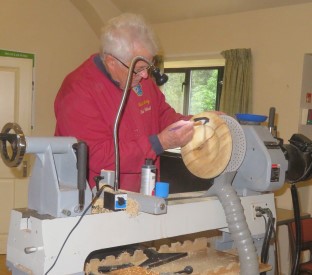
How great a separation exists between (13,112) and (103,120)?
2.65 meters

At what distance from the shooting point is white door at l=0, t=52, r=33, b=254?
394cm

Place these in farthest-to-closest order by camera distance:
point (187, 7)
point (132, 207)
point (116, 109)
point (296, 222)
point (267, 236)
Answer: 1. point (187, 7)
2. point (296, 222)
3. point (116, 109)
4. point (267, 236)
5. point (132, 207)

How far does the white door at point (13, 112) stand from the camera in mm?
3936

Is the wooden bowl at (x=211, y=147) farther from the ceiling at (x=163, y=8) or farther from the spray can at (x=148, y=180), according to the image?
the ceiling at (x=163, y=8)

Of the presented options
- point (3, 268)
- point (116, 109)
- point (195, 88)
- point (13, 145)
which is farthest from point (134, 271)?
point (195, 88)

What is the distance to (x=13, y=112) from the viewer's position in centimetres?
400

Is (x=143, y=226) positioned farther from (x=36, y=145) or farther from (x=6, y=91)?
(x=6, y=91)

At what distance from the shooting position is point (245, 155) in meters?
1.51

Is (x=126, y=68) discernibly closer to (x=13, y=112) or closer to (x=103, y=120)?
(x=103, y=120)

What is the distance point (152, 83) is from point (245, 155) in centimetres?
66

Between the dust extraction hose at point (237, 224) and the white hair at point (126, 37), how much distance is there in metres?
0.59

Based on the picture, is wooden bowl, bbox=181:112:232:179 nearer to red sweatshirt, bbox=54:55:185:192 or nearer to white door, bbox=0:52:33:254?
red sweatshirt, bbox=54:55:185:192

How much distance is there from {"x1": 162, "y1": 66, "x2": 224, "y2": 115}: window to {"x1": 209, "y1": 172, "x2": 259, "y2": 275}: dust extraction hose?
2.87 metres

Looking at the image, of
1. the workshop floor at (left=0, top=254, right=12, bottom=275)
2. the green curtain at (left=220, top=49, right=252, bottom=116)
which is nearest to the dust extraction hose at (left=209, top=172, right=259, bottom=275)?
the green curtain at (left=220, top=49, right=252, bottom=116)
